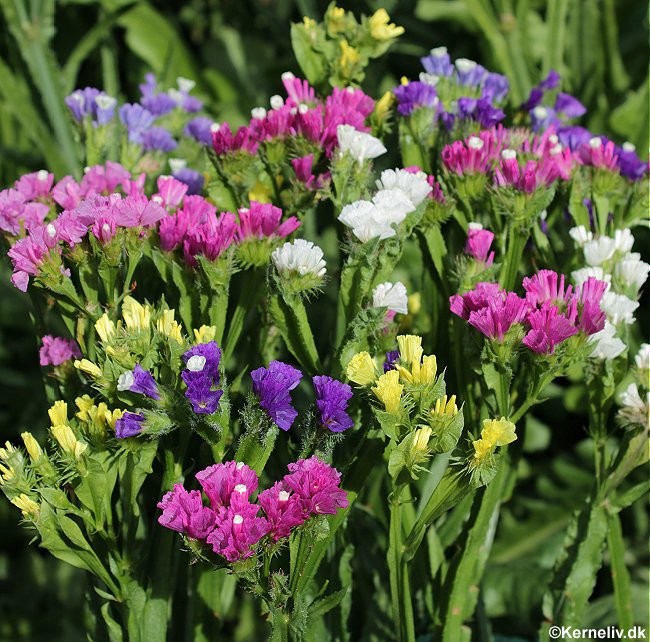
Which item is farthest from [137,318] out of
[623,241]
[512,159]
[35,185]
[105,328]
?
[623,241]

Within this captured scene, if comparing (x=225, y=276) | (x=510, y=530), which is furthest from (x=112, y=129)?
(x=510, y=530)

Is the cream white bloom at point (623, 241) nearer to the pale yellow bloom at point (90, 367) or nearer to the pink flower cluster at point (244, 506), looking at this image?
the pink flower cluster at point (244, 506)

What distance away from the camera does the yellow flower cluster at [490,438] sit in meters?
0.72

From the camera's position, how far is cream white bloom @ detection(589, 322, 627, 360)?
2.70 ft

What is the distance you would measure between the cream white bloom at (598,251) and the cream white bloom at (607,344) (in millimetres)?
74

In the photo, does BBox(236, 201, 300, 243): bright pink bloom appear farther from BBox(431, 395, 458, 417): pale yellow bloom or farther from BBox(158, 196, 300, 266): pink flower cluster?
BBox(431, 395, 458, 417): pale yellow bloom

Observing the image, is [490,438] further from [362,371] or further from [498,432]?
[362,371]

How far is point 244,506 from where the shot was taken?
667 mm

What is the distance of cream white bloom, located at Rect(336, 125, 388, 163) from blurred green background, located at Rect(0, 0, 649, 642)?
70 cm

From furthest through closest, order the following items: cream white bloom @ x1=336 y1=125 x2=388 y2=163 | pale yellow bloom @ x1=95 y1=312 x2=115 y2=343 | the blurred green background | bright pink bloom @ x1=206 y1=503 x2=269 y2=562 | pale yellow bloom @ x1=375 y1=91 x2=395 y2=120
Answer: the blurred green background → pale yellow bloom @ x1=375 y1=91 x2=395 y2=120 → cream white bloom @ x1=336 y1=125 x2=388 y2=163 → pale yellow bloom @ x1=95 y1=312 x2=115 y2=343 → bright pink bloom @ x1=206 y1=503 x2=269 y2=562

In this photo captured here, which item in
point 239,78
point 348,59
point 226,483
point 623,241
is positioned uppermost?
point 239,78

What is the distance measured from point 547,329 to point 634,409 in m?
0.14

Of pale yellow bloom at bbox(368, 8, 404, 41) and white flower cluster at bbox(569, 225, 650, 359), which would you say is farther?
pale yellow bloom at bbox(368, 8, 404, 41)

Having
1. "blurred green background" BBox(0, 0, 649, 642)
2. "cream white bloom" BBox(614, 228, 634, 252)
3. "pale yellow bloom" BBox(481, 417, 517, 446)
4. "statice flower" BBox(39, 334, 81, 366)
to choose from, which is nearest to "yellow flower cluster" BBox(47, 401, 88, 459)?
"statice flower" BBox(39, 334, 81, 366)
